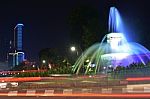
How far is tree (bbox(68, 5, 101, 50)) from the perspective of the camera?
220 ft

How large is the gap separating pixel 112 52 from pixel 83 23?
8.40m

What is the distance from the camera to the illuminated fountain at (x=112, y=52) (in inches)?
2419

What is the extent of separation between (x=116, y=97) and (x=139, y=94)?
3.56ft

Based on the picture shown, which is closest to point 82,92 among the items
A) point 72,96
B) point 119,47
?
point 72,96

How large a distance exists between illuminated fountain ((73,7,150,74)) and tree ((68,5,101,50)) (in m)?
2.40

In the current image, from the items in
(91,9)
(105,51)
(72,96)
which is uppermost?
(91,9)

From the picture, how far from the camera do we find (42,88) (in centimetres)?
2798

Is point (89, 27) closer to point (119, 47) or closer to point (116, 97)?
point (119, 47)

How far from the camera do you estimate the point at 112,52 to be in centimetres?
7488

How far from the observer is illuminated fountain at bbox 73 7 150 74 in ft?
202

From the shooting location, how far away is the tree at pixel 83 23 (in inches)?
2635

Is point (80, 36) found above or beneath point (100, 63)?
above

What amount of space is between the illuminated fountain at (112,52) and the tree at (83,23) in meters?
2.40

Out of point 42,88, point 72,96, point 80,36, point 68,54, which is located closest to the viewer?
point 72,96
